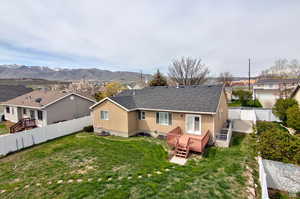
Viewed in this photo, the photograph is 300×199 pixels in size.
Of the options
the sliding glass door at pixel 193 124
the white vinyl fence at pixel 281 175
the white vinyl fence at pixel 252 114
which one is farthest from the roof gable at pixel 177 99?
the white vinyl fence at pixel 252 114

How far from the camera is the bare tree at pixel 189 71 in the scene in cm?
3462

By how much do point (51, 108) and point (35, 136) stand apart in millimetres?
5254

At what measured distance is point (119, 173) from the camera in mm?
7863

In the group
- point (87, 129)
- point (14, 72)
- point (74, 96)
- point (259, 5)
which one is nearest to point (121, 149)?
point (87, 129)

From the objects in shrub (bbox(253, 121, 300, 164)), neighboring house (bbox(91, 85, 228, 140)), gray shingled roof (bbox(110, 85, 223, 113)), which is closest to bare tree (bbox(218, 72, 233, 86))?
gray shingled roof (bbox(110, 85, 223, 113))

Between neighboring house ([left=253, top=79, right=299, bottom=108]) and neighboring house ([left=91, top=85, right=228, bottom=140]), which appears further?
neighboring house ([left=253, top=79, right=299, bottom=108])

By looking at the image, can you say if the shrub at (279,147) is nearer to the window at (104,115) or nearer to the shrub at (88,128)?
the window at (104,115)

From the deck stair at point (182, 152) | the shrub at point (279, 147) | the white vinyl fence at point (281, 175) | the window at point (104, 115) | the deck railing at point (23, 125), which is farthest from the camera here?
the deck railing at point (23, 125)

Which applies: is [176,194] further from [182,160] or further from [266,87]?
[266,87]

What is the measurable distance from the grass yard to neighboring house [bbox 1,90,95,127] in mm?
6402

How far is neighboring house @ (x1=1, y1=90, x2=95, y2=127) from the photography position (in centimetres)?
1745

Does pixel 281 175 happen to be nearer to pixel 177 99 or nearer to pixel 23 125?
pixel 177 99

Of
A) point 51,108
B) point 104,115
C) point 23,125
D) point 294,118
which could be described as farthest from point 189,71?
point 23,125

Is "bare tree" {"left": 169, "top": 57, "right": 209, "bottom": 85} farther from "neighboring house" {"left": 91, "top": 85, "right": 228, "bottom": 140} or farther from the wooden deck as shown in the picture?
the wooden deck
